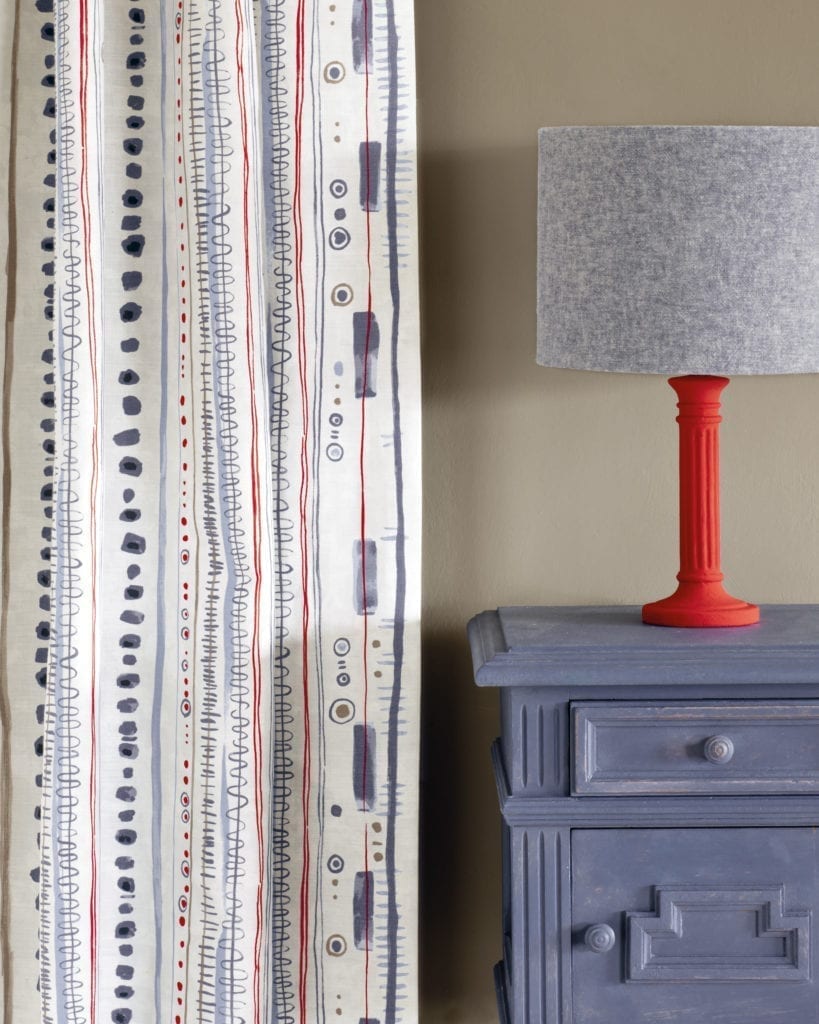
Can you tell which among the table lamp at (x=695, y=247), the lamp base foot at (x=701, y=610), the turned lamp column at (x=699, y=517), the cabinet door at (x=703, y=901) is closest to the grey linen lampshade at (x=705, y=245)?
the table lamp at (x=695, y=247)

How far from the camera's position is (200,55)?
1175 mm

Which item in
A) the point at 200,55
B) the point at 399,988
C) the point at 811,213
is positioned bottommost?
the point at 399,988

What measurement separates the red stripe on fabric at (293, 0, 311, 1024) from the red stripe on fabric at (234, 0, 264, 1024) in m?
0.10

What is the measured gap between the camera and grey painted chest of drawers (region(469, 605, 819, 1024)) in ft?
3.55

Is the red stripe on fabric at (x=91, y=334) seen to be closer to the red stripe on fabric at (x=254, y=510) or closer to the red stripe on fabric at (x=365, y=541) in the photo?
the red stripe on fabric at (x=254, y=510)

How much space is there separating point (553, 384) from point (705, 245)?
0.38 metres

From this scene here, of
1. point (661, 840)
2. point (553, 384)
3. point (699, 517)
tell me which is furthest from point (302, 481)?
point (661, 840)

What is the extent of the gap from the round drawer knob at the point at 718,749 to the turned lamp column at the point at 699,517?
151mm

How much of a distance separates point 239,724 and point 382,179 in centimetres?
65

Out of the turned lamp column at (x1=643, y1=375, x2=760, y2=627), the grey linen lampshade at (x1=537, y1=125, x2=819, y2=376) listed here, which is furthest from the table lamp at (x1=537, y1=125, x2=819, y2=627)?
the turned lamp column at (x1=643, y1=375, x2=760, y2=627)

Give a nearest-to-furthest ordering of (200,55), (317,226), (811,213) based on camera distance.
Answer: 1. (811,213)
2. (200,55)
3. (317,226)

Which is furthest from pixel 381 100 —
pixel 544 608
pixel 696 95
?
pixel 544 608

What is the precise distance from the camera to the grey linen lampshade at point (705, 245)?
104cm

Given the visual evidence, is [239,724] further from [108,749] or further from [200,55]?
[200,55]
